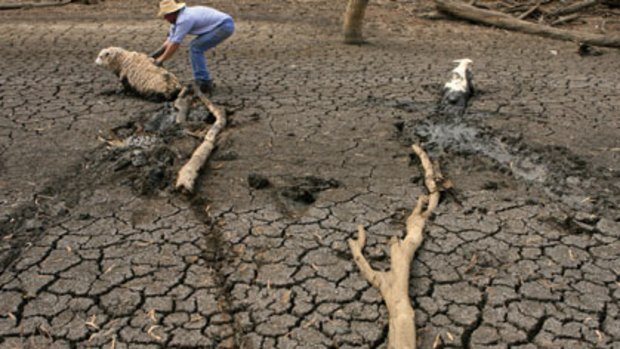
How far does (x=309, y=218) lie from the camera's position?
14.8 feet

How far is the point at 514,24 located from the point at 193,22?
19.8 ft

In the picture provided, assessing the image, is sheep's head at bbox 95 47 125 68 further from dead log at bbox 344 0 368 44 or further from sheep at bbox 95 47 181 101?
dead log at bbox 344 0 368 44

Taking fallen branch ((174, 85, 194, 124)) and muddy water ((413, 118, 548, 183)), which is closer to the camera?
muddy water ((413, 118, 548, 183))

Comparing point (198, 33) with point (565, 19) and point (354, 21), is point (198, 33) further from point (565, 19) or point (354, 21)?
point (565, 19)

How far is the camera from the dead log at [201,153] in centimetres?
482

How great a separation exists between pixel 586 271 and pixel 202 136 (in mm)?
3387

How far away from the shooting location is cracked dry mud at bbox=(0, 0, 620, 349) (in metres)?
3.47

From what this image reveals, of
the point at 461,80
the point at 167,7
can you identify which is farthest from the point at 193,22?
the point at 461,80

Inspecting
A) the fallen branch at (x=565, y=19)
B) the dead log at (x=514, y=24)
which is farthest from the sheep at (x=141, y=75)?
the fallen branch at (x=565, y=19)

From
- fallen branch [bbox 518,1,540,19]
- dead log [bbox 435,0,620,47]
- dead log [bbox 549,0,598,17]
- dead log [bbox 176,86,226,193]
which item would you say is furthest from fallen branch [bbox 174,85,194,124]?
dead log [bbox 549,0,598,17]

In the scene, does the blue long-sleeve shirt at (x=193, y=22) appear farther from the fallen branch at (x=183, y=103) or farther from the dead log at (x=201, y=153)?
the dead log at (x=201, y=153)

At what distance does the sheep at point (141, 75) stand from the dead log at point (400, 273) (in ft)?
10.7

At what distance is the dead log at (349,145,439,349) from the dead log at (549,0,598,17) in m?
8.03

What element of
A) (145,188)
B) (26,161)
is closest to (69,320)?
(145,188)
